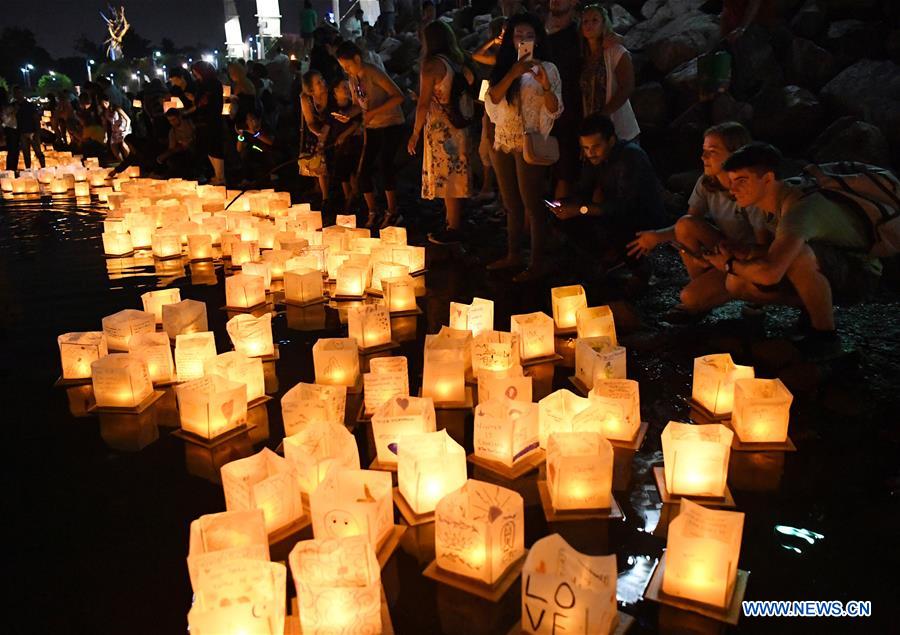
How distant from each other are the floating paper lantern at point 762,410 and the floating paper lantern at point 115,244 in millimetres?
5316

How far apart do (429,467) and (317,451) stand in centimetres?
40

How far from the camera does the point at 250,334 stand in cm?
373

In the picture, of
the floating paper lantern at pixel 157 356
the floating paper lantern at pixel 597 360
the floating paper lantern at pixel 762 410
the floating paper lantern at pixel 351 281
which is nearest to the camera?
the floating paper lantern at pixel 762 410

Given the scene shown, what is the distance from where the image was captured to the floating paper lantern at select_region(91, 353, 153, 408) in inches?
125

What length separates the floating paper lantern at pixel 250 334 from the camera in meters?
3.73

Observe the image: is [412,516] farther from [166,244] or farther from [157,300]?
[166,244]

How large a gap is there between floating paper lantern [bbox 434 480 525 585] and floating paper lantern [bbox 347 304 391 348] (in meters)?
1.91

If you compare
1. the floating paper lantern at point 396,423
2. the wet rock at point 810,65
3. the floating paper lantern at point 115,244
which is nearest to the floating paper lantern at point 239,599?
the floating paper lantern at point 396,423

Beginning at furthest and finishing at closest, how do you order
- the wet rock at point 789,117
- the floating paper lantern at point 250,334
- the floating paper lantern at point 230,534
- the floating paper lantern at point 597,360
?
the wet rock at point 789,117 < the floating paper lantern at point 250,334 < the floating paper lantern at point 597,360 < the floating paper lantern at point 230,534

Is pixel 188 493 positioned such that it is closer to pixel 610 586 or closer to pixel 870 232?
pixel 610 586

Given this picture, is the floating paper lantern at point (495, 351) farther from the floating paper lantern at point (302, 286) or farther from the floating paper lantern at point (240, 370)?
the floating paper lantern at point (302, 286)

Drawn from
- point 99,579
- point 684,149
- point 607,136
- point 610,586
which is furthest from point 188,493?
point 684,149

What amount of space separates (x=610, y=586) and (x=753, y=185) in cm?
224

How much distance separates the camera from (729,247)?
Result: 350 cm
